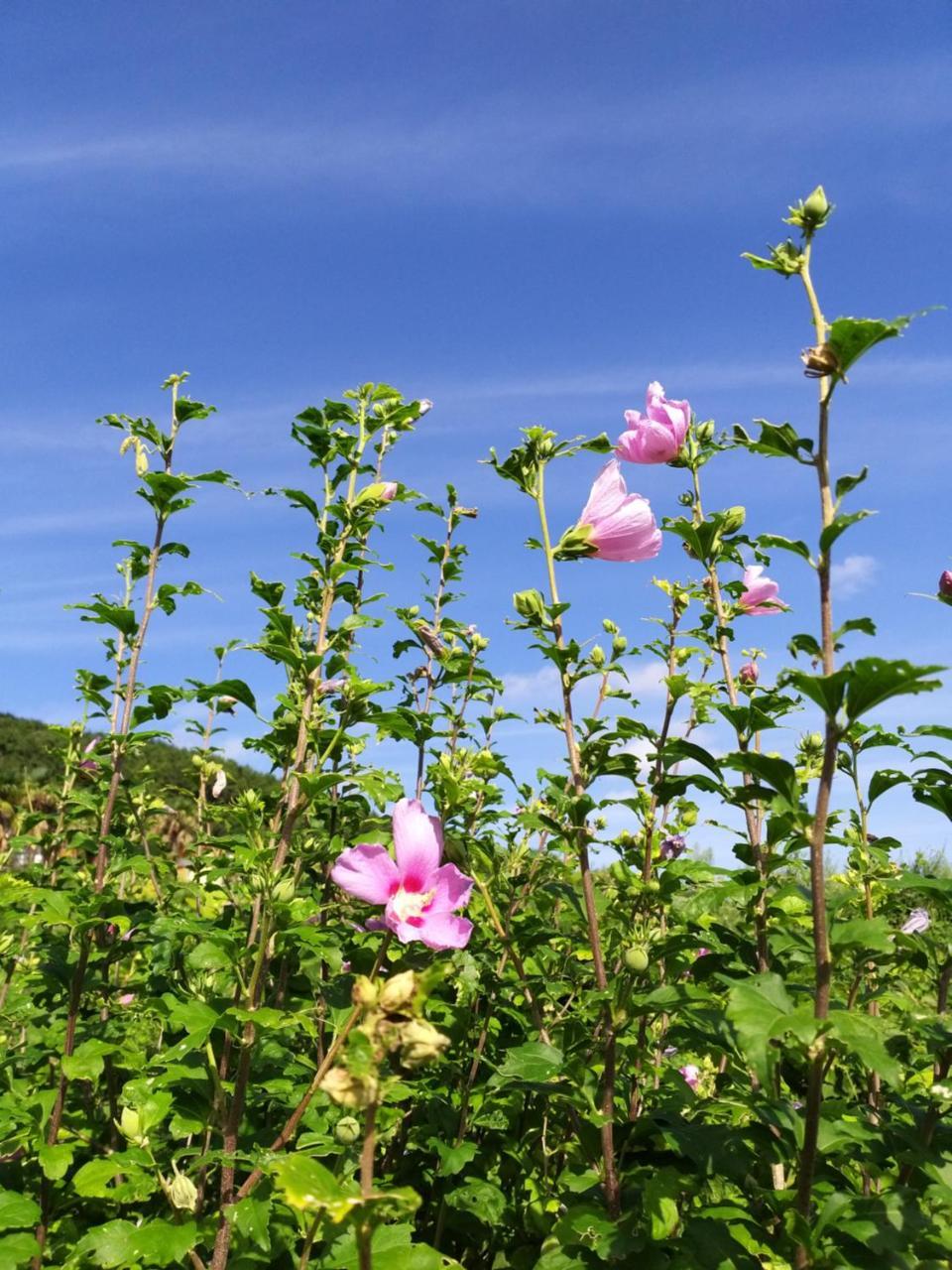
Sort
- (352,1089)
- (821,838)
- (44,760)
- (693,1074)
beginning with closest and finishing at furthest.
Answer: (352,1089)
(821,838)
(693,1074)
(44,760)

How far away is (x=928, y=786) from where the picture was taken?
206 centimetres

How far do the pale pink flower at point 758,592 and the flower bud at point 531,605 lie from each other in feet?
2.67

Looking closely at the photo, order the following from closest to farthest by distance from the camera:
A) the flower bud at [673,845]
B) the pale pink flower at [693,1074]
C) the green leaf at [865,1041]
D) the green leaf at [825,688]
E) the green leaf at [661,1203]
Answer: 1. the green leaf at [865,1041]
2. the green leaf at [825,688]
3. the green leaf at [661,1203]
4. the flower bud at [673,845]
5. the pale pink flower at [693,1074]

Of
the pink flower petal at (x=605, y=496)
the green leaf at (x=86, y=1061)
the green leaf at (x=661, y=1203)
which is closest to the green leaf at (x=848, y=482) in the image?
the pink flower petal at (x=605, y=496)

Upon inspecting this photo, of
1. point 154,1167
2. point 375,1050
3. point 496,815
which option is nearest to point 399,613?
point 496,815

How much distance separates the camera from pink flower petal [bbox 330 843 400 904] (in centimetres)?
204

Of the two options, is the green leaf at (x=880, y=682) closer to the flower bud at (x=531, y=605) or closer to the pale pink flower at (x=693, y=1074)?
the flower bud at (x=531, y=605)

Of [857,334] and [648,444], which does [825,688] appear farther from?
[648,444]

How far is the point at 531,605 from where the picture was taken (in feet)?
7.86

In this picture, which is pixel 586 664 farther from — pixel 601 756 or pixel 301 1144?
pixel 301 1144

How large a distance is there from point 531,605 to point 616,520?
35 cm

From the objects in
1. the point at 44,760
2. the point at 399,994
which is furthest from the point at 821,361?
the point at 44,760

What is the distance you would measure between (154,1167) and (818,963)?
1628mm

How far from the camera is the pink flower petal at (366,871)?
6.68ft
